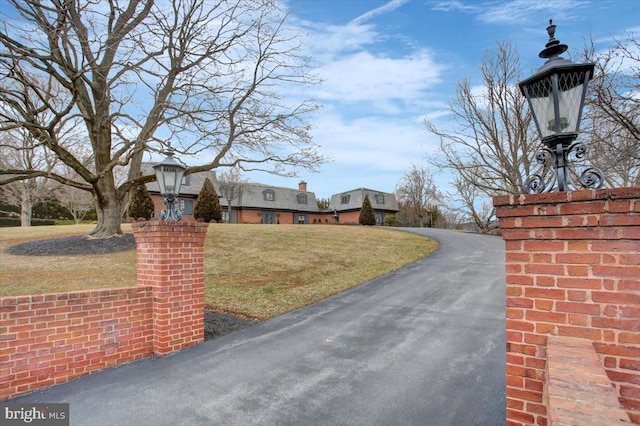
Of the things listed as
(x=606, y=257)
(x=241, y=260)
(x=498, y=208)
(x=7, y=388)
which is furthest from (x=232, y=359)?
(x=241, y=260)

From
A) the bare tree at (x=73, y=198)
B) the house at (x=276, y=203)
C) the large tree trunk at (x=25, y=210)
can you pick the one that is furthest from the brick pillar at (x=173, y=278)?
the bare tree at (x=73, y=198)

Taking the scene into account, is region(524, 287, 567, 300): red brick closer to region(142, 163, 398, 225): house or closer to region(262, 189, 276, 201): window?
region(142, 163, 398, 225): house

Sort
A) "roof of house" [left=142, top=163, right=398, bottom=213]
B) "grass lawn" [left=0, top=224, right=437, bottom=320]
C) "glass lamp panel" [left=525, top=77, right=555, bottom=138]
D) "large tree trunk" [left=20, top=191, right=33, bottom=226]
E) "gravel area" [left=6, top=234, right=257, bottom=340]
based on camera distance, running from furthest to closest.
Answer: "roof of house" [left=142, top=163, right=398, bottom=213] < "large tree trunk" [left=20, top=191, right=33, bottom=226] < "gravel area" [left=6, top=234, right=257, bottom=340] < "grass lawn" [left=0, top=224, right=437, bottom=320] < "glass lamp panel" [left=525, top=77, right=555, bottom=138]

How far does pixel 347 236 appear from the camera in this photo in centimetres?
2050

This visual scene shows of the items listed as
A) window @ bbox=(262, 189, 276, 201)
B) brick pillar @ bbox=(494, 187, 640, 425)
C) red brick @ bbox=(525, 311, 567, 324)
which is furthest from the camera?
window @ bbox=(262, 189, 276, 201)

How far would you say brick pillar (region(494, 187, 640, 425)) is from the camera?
75.9 inches

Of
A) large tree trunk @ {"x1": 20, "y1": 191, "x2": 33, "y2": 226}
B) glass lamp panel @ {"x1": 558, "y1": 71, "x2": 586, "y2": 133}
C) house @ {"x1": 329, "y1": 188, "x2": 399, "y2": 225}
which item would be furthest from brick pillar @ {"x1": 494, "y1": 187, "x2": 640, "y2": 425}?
house @ {"x1": 329, "y1": 188, "x2": 399, "y2": 225}

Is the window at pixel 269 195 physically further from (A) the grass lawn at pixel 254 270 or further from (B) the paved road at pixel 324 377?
(B) the paved road at pixel 324 377

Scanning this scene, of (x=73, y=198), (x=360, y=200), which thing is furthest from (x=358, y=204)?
(x=73, y=198)

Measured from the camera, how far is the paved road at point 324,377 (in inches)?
132

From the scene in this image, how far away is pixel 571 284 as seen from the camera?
2.07m

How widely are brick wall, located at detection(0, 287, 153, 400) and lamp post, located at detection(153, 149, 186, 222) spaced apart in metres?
1.33

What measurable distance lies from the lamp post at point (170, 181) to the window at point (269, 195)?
34.7 metres

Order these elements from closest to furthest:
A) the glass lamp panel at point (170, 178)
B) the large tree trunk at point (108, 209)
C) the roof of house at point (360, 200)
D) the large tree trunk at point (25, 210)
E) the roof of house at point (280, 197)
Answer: the glass lamp panel at point (170, 178)
the large tree trunk at point (108, 209)
the large tree trunk at point (25, 210)
the roof of house at point (280, 197)
the roof of house at point (360, 200)
